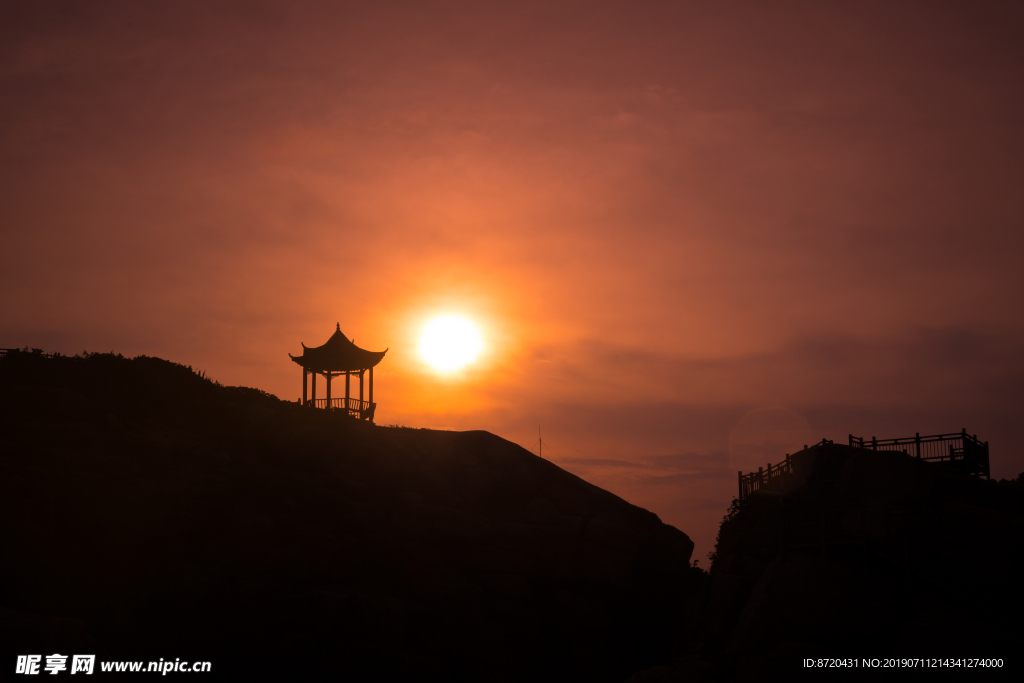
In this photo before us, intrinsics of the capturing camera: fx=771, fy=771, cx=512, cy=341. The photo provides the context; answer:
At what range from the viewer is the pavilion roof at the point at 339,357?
Result: 165 feet

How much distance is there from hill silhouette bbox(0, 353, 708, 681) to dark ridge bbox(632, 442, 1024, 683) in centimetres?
641

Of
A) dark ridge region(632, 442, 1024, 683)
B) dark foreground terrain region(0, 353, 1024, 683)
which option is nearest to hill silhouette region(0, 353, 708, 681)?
dark foreground terrain region(0, 353, 1024, 683)

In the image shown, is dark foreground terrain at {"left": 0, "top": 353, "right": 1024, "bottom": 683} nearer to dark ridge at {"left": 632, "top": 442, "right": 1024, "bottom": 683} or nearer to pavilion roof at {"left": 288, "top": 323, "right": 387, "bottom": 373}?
dark ridge at {"left": 632, "top": 442, "right": 1024, "bottom": 683}

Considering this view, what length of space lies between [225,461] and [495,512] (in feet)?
46.3

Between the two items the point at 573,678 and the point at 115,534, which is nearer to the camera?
the point at 115,534

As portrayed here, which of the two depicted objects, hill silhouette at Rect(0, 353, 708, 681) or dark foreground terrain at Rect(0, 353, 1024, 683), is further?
hill silhouette at Rect(0, 353, 708, 681)

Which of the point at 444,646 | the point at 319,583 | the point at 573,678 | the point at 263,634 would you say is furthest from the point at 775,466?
the point at 263,634

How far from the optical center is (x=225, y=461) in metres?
39.0

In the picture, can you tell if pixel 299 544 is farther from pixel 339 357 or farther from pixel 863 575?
pixel 863 575

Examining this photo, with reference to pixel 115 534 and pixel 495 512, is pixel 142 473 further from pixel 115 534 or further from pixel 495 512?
pixel 495 512

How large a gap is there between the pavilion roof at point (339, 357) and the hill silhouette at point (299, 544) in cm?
415

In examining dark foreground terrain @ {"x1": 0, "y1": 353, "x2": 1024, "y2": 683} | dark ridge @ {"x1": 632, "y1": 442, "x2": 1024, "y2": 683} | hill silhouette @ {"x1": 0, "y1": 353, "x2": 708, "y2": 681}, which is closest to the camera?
dark ridge @ {"x1": 632, "y1": 442, "x2": 1024, "y2": 683}

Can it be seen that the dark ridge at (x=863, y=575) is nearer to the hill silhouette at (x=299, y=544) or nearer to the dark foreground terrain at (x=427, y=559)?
the dark foreground terrain at (x=427, y=559)

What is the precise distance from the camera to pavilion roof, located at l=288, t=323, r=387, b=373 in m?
50.3
